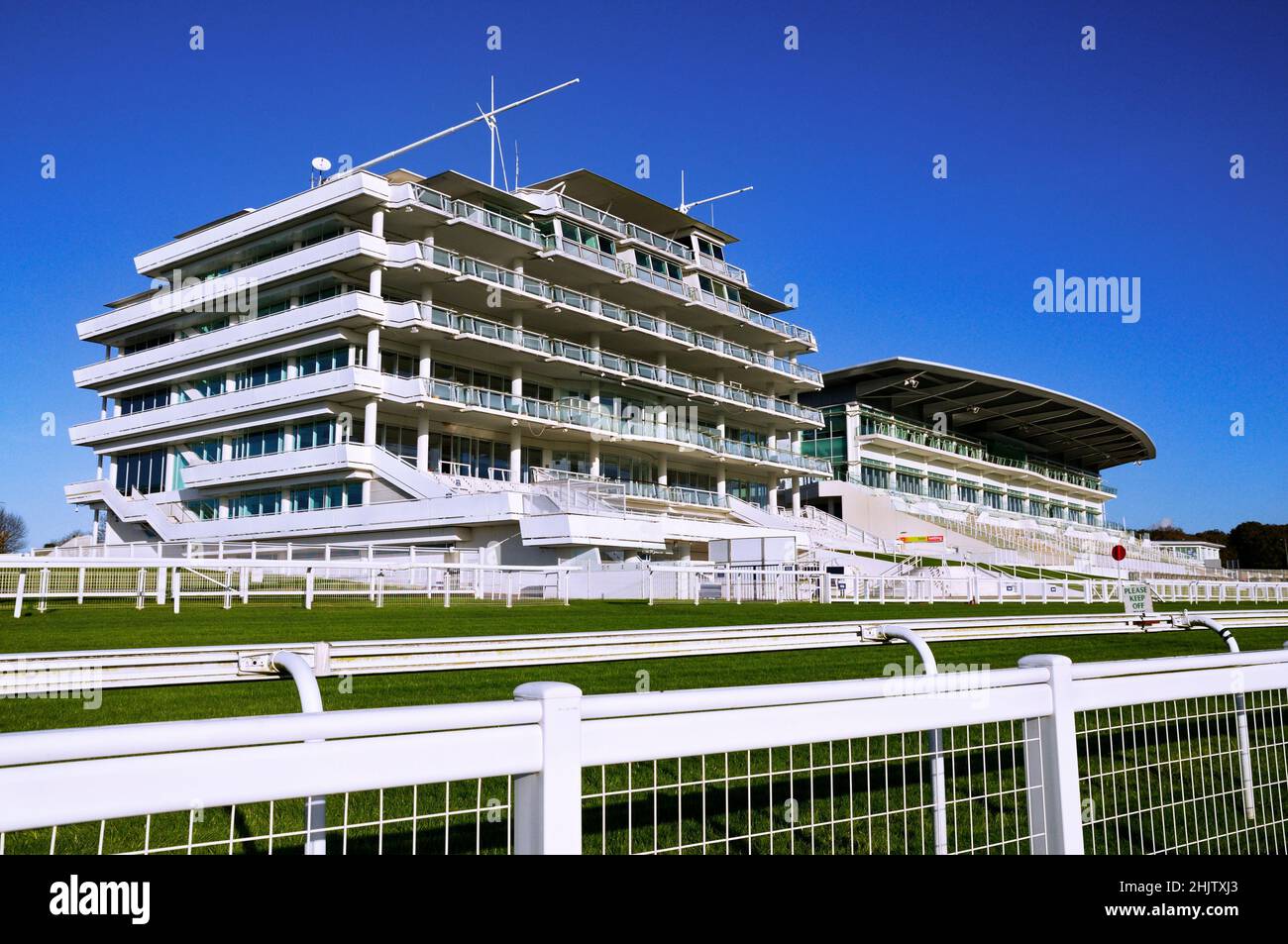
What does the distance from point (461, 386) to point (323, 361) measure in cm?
648

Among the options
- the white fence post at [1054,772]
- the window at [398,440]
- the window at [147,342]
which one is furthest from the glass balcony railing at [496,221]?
the white fence post at [1054,772]

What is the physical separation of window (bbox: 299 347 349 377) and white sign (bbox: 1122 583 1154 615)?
1571 inches

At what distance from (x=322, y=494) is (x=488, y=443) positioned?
824 centimetres

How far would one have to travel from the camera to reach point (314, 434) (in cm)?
4756

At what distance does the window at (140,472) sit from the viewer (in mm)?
54500

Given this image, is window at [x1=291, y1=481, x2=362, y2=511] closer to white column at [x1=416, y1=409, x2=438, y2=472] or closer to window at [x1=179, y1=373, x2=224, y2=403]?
white column at [x1=416, y1=409, x2=438, y2=472]

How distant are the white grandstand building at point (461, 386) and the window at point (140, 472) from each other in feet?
0.53

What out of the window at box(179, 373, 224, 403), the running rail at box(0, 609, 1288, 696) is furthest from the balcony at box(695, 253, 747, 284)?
the running rail at box(0, 609, 1288, 696)

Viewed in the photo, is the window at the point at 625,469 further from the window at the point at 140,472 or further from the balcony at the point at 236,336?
the window at the point at 140,472

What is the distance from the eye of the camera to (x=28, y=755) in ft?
6.54

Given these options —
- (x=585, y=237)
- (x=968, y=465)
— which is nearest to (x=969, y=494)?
(x=968, y=465)

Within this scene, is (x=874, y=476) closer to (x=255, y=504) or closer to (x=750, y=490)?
(x=750, y=490)
